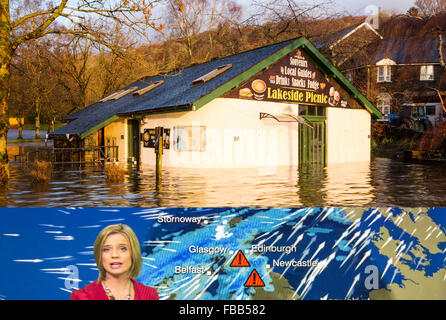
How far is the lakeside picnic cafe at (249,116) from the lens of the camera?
60.8ft

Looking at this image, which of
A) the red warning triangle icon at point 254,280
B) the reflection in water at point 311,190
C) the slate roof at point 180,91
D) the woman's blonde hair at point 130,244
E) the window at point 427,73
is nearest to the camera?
the woman's blonde hair at point 130,244

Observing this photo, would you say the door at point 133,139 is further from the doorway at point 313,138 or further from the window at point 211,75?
the doorway at point 313,138

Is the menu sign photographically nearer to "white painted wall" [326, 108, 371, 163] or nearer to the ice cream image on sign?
the ice cream image on sign

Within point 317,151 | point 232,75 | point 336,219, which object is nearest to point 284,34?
point 317,151

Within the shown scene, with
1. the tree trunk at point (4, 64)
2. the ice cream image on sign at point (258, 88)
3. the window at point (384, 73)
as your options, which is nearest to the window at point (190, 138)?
the ice cream image on sign at point (258, 88)

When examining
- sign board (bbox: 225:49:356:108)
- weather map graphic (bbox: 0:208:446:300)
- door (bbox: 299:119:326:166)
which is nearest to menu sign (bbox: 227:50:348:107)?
sign board (bbox: 225:49:356:108)

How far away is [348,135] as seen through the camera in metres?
24.3

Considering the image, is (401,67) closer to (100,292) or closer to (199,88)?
(199,88)

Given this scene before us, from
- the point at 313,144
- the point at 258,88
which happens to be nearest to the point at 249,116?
the point at 258,88

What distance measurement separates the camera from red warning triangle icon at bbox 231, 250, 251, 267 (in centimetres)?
490

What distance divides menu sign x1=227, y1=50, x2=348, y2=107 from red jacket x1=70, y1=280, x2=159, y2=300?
15.1 meters

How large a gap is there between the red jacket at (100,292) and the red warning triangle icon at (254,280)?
1158 millimetres

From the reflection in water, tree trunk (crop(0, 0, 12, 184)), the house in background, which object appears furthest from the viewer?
the house in background

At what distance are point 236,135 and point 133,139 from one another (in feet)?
25.9
